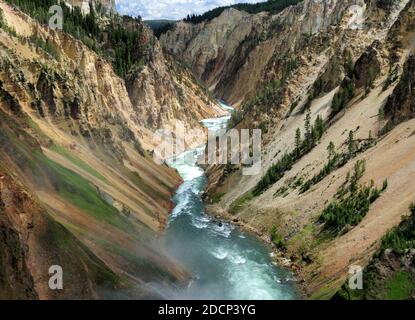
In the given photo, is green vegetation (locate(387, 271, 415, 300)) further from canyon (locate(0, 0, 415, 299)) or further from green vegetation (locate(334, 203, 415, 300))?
canyon (locate(0, 0, 415, 299))

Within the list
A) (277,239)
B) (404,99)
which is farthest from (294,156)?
(277,239)

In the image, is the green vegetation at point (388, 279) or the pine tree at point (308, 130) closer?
the green vegetation at point (388, 279)

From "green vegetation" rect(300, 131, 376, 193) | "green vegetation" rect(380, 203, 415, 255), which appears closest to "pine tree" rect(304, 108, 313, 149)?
"green vegetation" rect(300, 131, 376, 193)

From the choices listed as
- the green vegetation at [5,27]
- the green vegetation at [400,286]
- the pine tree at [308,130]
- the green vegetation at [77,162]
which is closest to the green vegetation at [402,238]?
the green vegetation at [400,286]

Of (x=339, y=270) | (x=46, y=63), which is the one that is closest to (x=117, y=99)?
(x=46, y=63)

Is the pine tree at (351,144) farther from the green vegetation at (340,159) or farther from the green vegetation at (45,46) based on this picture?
the green vegetation at (45,46)
